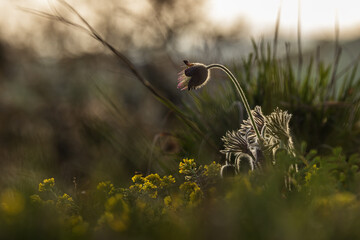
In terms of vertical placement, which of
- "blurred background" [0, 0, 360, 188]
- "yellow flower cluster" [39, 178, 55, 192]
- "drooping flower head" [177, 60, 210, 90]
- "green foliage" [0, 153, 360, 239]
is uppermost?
"blurred background" [0, 0, 360, 188]

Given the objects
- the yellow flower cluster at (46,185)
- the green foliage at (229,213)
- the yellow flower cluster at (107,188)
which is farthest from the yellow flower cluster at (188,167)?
the yellow flower cluster at (46,185)

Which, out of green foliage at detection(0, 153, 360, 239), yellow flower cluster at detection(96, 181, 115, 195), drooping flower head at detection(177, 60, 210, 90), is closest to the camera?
green foliage at detection(0, 153, 360, 239)

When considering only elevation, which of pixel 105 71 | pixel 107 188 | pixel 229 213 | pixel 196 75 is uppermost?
pixel 105 71

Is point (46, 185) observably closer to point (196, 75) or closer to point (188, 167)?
point (188, 167)

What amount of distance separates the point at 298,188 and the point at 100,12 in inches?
362

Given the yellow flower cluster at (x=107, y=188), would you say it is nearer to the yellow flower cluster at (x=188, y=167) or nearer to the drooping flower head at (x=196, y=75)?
the yellow flower cluster at (x=188, y=167)

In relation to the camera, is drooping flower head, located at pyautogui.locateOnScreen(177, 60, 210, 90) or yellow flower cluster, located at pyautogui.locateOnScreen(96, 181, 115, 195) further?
drooping flower head, located at pyautogui.locateOnScreen(177, 60, 210, 90)

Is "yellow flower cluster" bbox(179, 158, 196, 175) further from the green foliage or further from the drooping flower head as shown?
the drooping flower head

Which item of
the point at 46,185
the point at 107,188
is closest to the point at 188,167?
the point at 107,188

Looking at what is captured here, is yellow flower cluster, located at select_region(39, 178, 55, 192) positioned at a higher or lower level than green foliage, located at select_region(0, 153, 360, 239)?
higher

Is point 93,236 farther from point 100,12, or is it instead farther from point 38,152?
point 100,12

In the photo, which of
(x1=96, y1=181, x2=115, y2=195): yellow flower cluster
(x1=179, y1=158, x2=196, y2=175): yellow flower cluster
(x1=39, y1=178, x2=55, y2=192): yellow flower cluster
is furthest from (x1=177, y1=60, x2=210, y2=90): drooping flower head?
(x1=39, y1=178, x2=55, y2=192): yellow flower cluster

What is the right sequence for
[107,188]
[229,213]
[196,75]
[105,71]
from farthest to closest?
[105,71] → [196,75] → [107,188] → [229,213]

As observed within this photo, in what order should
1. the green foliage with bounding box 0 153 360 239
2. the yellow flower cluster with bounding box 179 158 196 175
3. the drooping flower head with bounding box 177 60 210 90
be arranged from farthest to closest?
the drooping flower head with bounding box 177 60 210 90, the yellow flower cluster with bounding box 179 158 196 175, the green foliage with bounding box 0 153 360 239
